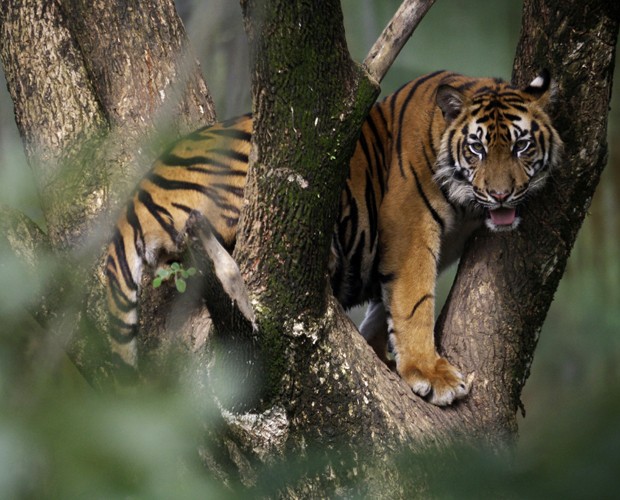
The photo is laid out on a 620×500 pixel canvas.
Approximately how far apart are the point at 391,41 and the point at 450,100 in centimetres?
75

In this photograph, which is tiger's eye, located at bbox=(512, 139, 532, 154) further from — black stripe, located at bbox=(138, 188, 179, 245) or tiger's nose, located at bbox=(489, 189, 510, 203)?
black stripe, located at bbox=(138, 188, 179, 245)

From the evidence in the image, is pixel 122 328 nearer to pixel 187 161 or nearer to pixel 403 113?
pixel 187 161

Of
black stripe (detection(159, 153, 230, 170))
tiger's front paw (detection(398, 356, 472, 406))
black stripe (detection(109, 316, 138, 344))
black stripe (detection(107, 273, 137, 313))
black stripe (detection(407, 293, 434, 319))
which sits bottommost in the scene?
tiger's front paw (detection(398, 356, 472, 406))

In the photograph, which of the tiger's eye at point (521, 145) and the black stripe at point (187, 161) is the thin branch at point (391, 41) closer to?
the black stripe at point (187, 161)

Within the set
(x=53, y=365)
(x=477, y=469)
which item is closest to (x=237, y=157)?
(x=53, y=365)

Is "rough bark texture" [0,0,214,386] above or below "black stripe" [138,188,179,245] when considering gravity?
above

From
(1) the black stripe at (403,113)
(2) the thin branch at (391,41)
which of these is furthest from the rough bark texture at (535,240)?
(2) the thin branch at (391,41)

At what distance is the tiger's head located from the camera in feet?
8.87

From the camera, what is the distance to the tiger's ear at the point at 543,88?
2588 mm

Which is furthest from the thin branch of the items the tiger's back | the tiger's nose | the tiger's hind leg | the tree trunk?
the tiger's hind leg

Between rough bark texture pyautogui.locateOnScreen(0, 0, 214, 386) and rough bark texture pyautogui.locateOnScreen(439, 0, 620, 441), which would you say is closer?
rough bark texture pyautogui.locateOnScreen(439, 0, 620, 441)

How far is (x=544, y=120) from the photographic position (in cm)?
272

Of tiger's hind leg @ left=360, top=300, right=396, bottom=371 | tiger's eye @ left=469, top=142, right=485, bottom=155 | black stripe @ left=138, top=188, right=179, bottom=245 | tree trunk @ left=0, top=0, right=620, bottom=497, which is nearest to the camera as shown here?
tree trunk @ left=0, top=0, right=620, bottom=497

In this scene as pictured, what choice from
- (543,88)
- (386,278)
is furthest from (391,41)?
(386,278)
